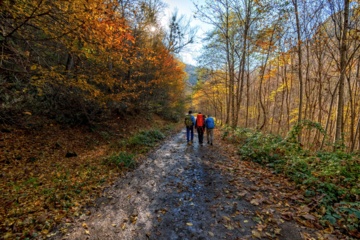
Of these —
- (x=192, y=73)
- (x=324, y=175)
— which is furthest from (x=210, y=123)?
(x=192, y=73)

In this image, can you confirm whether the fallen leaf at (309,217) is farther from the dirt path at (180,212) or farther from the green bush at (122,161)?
the green bush at (122,161)

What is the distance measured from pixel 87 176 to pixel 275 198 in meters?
5.88

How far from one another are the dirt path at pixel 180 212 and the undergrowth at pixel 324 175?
0.89 metres

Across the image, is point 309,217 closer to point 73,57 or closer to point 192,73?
point 73,57

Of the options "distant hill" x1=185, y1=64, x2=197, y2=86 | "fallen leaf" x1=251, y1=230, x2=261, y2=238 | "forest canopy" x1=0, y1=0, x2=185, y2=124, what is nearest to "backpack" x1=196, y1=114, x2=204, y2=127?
"forest canopy" x1=0, y1=0, x2=185, y2=124

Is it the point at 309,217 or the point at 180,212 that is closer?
the point at 309,217

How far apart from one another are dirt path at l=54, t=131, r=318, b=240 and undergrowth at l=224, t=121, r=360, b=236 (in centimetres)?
89

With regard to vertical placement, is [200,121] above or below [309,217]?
above

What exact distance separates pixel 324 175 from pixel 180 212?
13.8 feet

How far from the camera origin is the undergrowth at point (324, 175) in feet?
10.8

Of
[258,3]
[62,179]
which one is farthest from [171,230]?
[258,3]

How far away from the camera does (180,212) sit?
382 centimetres

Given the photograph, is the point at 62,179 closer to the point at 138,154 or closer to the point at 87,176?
the point at 87,176

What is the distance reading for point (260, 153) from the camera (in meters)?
7.39
